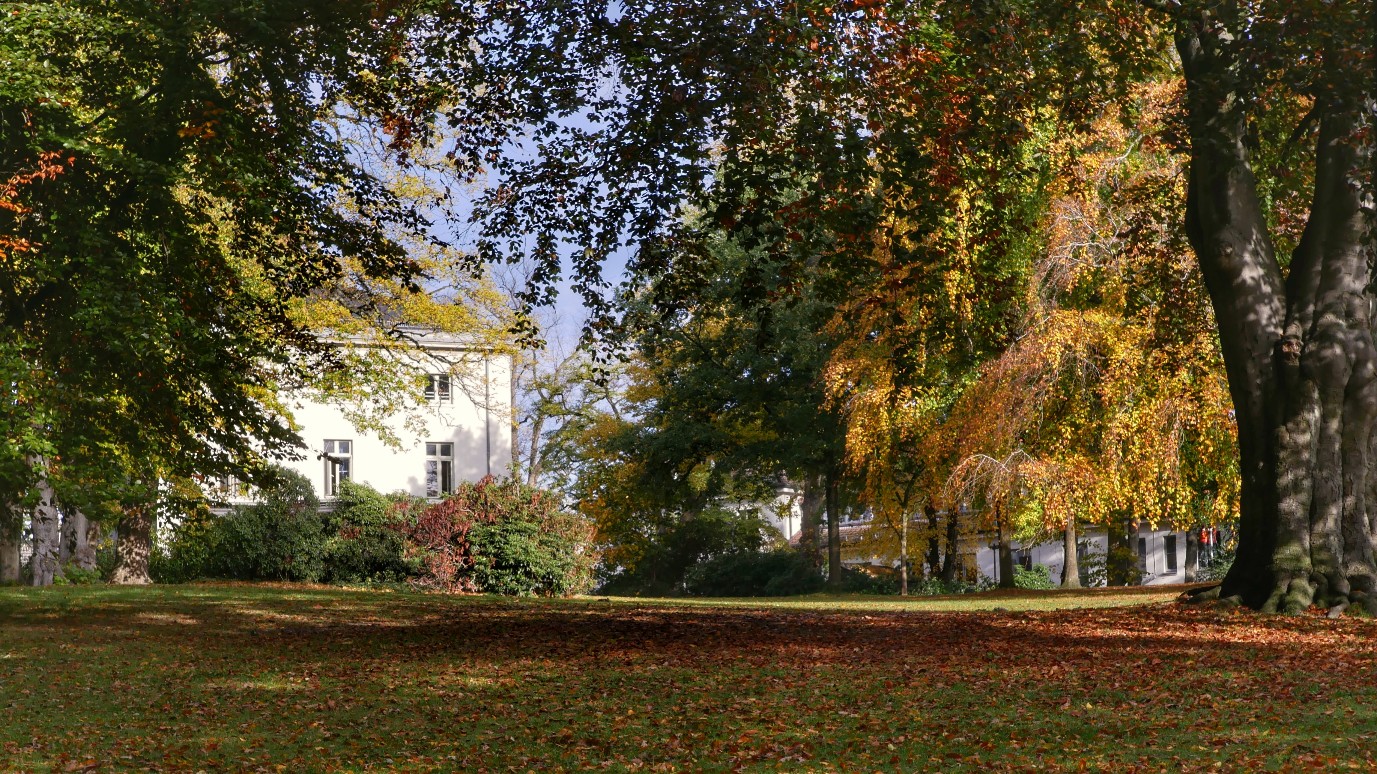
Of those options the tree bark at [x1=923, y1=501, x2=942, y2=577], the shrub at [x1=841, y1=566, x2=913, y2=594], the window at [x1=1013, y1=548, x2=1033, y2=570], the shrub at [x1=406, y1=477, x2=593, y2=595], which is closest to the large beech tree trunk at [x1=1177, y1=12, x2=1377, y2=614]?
the shrub at [x1=406, y1=477, x2=593, y2=595]

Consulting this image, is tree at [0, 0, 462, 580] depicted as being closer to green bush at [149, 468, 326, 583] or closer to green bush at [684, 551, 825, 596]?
green bush at [149, 468, 326, 583]

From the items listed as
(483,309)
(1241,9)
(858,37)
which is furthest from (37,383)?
(483,309)

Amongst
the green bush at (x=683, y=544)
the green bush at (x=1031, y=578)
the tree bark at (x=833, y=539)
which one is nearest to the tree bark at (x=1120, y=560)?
the green bush at (x=1031, y=578)

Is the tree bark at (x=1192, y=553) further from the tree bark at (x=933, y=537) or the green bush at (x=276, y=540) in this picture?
the green bush at (x=276, y=540)

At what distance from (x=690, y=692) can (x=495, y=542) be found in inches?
625

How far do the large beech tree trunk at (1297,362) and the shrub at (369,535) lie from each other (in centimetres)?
1691

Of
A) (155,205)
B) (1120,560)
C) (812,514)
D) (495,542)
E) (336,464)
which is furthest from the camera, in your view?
(812,514)

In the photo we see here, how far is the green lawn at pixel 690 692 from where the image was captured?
812cm

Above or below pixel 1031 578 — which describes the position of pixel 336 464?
above

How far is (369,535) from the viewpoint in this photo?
87.7 ft

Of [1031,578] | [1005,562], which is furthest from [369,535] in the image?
[1031,578]

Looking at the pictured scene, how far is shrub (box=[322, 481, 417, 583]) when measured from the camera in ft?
87.2

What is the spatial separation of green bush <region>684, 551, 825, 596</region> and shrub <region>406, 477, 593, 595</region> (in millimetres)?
12609

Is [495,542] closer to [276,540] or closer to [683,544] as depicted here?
[276,540]
